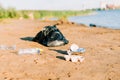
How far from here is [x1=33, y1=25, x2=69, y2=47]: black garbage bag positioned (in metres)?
11.8

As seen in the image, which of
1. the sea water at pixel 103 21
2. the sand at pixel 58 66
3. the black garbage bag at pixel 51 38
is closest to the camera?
the sand at pixel 58 66

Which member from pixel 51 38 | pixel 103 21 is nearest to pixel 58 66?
pixel 51 38

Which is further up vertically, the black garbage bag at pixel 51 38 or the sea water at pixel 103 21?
the black garbage bag at pixel 51 38

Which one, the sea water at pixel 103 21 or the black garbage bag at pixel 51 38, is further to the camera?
the sea water at pixel 103 21

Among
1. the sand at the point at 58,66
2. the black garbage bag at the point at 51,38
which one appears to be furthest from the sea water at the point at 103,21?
the sand at the point at 58,66

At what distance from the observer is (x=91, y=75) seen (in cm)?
728

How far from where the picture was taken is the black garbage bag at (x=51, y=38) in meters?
11.8

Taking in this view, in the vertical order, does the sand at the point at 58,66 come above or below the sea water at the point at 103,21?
above

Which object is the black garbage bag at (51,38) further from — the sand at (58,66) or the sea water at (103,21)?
the sea water at (103,21)

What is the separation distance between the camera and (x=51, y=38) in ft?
39.8

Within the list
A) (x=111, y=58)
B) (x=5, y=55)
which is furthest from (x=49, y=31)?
(x=111, y=58)

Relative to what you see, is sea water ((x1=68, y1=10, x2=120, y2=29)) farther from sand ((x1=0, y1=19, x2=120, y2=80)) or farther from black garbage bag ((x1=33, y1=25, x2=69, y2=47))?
sand ((x1=0, y1=19, x2=120, y2=80))

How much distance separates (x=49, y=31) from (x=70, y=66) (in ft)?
15.4

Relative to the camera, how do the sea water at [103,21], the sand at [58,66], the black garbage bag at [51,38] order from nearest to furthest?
1. the sand at [58,66]
2. the black garbage bag at [51,38]
3. the sea water at [103,21]
